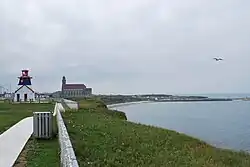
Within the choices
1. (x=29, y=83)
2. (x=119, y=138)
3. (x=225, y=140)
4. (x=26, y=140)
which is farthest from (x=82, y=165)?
(x=29, y=83)

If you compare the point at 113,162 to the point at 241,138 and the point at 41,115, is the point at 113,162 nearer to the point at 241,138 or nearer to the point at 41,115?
the point at 41,115

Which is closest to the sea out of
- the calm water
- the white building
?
the calm water

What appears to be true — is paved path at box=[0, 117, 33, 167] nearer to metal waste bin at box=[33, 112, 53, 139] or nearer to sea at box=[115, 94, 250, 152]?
metal waste bin at box=[33, 112, 53, 139]

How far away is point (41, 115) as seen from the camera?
1554 cm

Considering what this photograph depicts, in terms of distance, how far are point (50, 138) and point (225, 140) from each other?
24.8m

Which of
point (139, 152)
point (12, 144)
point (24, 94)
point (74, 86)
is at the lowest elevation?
point (139, 152)

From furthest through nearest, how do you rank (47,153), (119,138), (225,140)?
(225,140)
(119,138)
(47,153)

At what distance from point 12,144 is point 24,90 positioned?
53998mm

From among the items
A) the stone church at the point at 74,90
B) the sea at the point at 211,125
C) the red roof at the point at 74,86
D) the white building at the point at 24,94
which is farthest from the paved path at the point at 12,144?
the red roof at the point at 74,86

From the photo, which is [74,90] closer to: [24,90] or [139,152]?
[24,90]

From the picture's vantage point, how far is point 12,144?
14055mm

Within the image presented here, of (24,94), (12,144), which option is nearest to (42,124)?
(12,144)

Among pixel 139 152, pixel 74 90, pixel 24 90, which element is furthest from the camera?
pixel 74 90

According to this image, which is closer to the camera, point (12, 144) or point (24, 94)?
point (12, 144)
